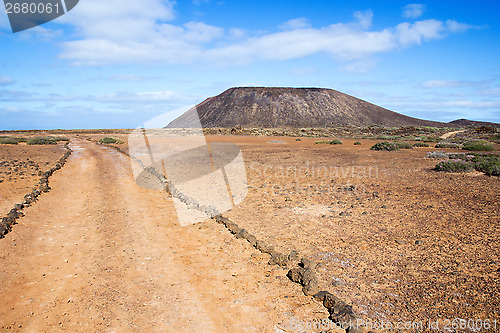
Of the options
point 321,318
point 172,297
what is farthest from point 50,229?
point 321,318

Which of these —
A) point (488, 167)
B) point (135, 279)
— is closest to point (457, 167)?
point (488, 167)

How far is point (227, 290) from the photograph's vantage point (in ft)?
14.7

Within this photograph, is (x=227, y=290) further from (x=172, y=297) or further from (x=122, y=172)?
(x=122, y=172)

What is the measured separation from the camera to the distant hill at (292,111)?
113125 mm

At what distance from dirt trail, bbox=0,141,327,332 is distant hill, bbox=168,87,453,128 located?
101m

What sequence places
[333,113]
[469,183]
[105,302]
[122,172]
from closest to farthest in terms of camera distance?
1. [105,302]
2. [469,183]
3. [122,172]
4. [333,113]

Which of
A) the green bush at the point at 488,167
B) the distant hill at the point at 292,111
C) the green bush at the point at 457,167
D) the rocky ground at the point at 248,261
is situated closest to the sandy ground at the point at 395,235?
the rocky ground at the point at 248,261

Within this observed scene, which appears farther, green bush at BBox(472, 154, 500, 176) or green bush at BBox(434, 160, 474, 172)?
green bush at BBox(434, 160, 474, 172)

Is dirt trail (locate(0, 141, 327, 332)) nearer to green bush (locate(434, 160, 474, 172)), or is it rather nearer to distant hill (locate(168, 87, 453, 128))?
green bush (locate(434, 160, 474, 172))

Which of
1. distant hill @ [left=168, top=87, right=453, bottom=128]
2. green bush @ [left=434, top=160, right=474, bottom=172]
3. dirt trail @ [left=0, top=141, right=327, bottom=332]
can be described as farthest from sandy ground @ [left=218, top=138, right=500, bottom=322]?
distant hill @ [left=168, top=87, right=453, bottom=128]

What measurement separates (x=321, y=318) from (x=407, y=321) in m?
1.00

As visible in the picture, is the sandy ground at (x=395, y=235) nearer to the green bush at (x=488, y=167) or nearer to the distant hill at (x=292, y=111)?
the green bush at (x=488, y=167)

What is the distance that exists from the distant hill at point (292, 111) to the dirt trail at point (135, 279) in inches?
3965

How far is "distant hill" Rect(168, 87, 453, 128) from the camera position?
113 metres
